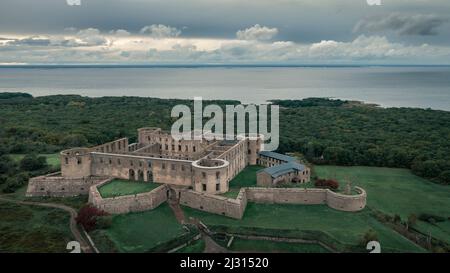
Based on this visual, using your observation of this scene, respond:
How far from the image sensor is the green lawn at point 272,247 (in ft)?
104

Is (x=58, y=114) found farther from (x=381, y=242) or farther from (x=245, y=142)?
(x=381, y=242)

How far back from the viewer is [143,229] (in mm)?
34250

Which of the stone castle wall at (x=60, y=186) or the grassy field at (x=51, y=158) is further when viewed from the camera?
the grassy field at (x=51, y=158)

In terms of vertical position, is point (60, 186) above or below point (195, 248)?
above

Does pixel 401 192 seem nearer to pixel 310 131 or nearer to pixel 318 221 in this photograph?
pixel 318 221

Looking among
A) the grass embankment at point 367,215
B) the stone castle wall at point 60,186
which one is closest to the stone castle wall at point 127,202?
the grass embankment at point 367,215

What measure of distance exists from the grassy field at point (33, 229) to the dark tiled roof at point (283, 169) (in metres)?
20.0

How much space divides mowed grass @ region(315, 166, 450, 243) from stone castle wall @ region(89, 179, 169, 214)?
21.4m

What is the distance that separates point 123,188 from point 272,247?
16.6 m

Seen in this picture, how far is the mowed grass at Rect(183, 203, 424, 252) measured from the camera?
107ft

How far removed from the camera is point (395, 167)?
5681 cm

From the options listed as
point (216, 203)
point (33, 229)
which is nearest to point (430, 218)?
point (216, 203)

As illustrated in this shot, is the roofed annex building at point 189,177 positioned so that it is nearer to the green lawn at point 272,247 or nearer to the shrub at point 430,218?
the green lawn at point 272,247
